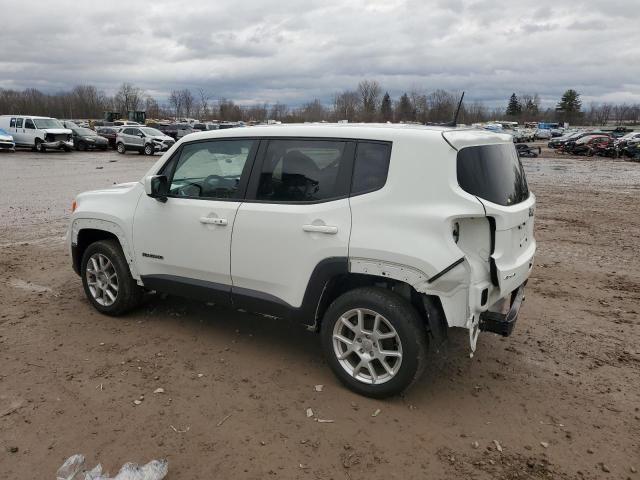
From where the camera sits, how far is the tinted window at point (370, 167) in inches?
140

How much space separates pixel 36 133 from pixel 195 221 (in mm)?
30984

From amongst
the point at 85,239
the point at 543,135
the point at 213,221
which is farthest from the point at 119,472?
the point at 543,135

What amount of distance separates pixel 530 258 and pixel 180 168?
3.04m

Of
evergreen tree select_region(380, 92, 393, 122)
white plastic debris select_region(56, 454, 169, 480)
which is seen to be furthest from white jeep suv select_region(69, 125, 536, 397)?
evergreen tree select_region(380, 92, 393, 122)

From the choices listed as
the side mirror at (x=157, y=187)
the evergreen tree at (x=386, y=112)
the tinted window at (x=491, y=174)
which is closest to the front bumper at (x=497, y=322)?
the tinted window at (x=491, y=174)

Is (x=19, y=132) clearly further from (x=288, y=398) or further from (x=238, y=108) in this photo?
(x=238, y=108)

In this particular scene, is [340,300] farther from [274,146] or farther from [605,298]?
[605,298]

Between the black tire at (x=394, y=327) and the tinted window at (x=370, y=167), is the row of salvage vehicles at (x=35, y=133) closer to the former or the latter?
the tinted window at (x=370, y=167)

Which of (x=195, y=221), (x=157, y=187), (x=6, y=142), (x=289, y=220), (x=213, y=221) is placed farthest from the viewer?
(x=6, y=142)

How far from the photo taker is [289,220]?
12.5 feet

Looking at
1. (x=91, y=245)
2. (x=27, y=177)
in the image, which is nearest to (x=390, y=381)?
(x=91, y=245)

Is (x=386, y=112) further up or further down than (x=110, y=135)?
further up

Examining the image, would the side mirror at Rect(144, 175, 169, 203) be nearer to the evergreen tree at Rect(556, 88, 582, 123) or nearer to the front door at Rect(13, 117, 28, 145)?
the front door at Rect(13, 117, 28, 145)

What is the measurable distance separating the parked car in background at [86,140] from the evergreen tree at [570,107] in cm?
10632
